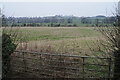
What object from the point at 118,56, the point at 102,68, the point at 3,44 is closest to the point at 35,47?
the point at 3,44

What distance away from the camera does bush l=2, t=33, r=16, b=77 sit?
18.6 ft

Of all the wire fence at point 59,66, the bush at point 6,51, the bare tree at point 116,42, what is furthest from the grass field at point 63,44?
the bush at point 6,51

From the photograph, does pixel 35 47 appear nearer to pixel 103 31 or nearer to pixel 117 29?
pixel 103 31

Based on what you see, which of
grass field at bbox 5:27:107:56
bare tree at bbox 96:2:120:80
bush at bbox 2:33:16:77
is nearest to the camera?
bare tree at bbox 96:2:120:80

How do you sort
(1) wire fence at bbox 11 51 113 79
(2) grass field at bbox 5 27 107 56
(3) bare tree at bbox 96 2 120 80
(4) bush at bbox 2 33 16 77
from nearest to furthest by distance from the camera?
(3) bare tree at bbox 96 2 120 80 < (1) wire fence at bbox 11 51 113 79 < (4) bush at bbox 2 33 16 77 < (2) grass field at bbox 5 27 107 56

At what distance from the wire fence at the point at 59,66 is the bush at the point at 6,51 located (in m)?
0.21

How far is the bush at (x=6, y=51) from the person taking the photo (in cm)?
568

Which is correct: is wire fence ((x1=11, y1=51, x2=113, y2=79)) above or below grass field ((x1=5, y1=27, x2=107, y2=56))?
below

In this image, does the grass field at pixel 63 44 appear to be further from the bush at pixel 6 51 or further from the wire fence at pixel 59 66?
the bush at pixel 6 51

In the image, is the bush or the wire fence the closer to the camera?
the wire fence

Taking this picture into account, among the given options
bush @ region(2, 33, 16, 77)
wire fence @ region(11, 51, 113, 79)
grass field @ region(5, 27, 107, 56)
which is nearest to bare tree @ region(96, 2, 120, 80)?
wire fence @ region(11, 51, 113, 79)

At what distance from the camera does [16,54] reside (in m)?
6.18

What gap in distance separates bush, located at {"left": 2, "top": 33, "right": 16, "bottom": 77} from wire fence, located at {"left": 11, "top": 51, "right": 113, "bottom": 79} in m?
0.21

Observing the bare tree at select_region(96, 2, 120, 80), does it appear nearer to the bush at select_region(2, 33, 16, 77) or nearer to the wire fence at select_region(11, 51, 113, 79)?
the wire fence at select_region(11, 51, 113, 79)
